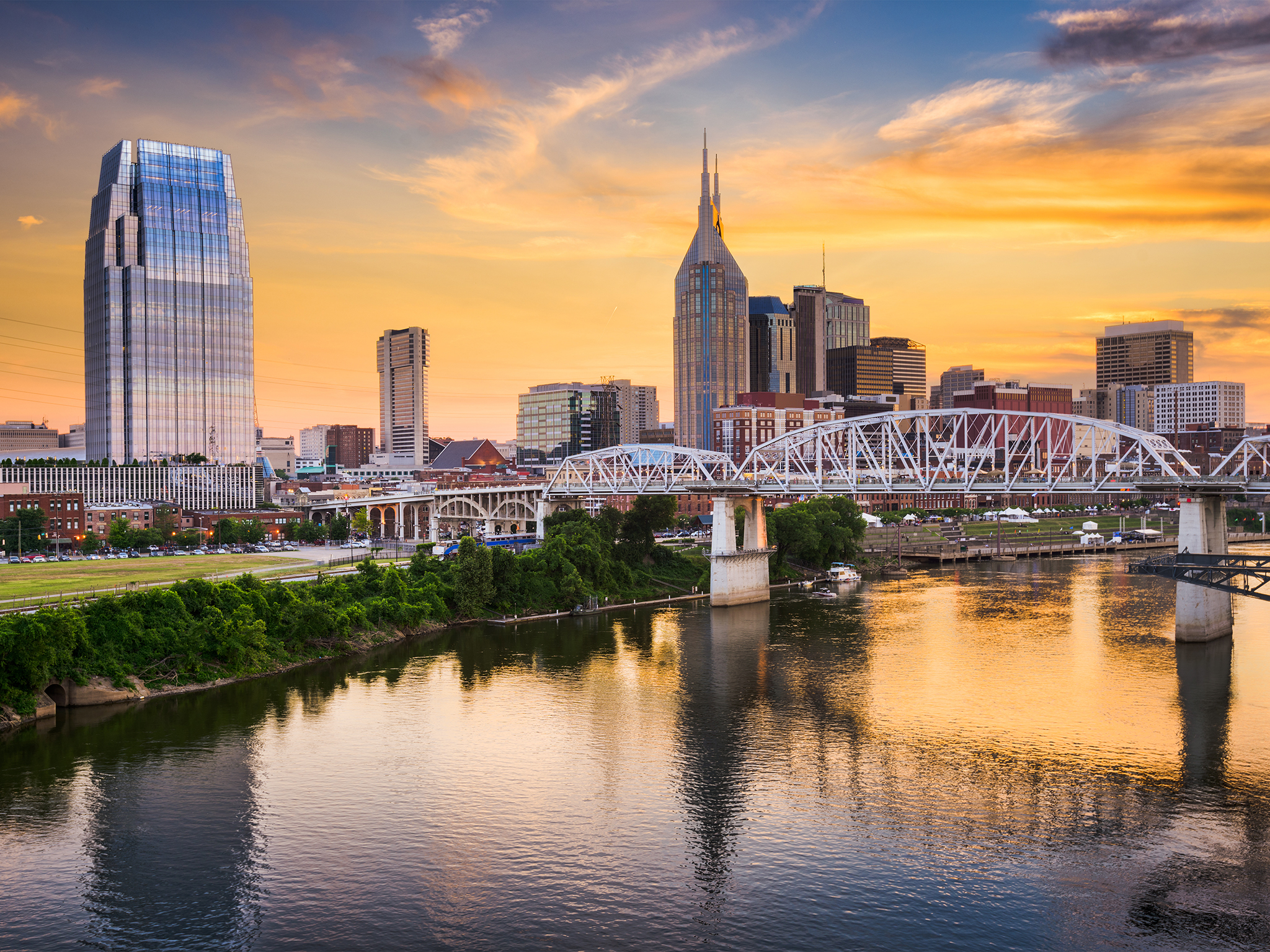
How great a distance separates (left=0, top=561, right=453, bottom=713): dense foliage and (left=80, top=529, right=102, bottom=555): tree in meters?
59.9

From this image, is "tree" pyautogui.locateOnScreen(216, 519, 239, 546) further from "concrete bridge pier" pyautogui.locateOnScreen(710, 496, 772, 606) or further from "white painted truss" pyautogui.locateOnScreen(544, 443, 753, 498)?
"concrete bridge pier" pyautogui.locateOnScreen(710, 496, 772, 606)

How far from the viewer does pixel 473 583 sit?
8156 centimetres

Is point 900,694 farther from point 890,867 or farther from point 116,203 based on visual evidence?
point 116,203

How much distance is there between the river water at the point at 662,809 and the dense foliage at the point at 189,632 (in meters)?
2.39

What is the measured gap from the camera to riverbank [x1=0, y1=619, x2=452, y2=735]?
4881 centimetres

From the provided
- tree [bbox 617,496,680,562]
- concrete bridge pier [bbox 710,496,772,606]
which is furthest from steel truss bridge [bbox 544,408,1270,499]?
tree [bbox 617,496,680,562]

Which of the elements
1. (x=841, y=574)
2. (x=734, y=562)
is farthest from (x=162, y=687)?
(x=841, y=574)

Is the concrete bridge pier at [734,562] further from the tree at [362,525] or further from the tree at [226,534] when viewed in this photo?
the tree at [362,525]

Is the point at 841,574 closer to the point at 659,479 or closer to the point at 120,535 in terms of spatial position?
the point at 659,479

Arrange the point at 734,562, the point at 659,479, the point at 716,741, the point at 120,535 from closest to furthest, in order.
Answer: the point at 716,741, the point at 734,562, the point at 659,479, the point at 120,535

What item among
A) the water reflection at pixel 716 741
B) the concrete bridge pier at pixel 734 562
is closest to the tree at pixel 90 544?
the concrete bridge pier at pixel 734 562

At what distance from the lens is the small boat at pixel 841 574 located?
10844 cm

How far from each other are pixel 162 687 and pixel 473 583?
1151 inches

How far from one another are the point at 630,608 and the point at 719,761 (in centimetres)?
4755
